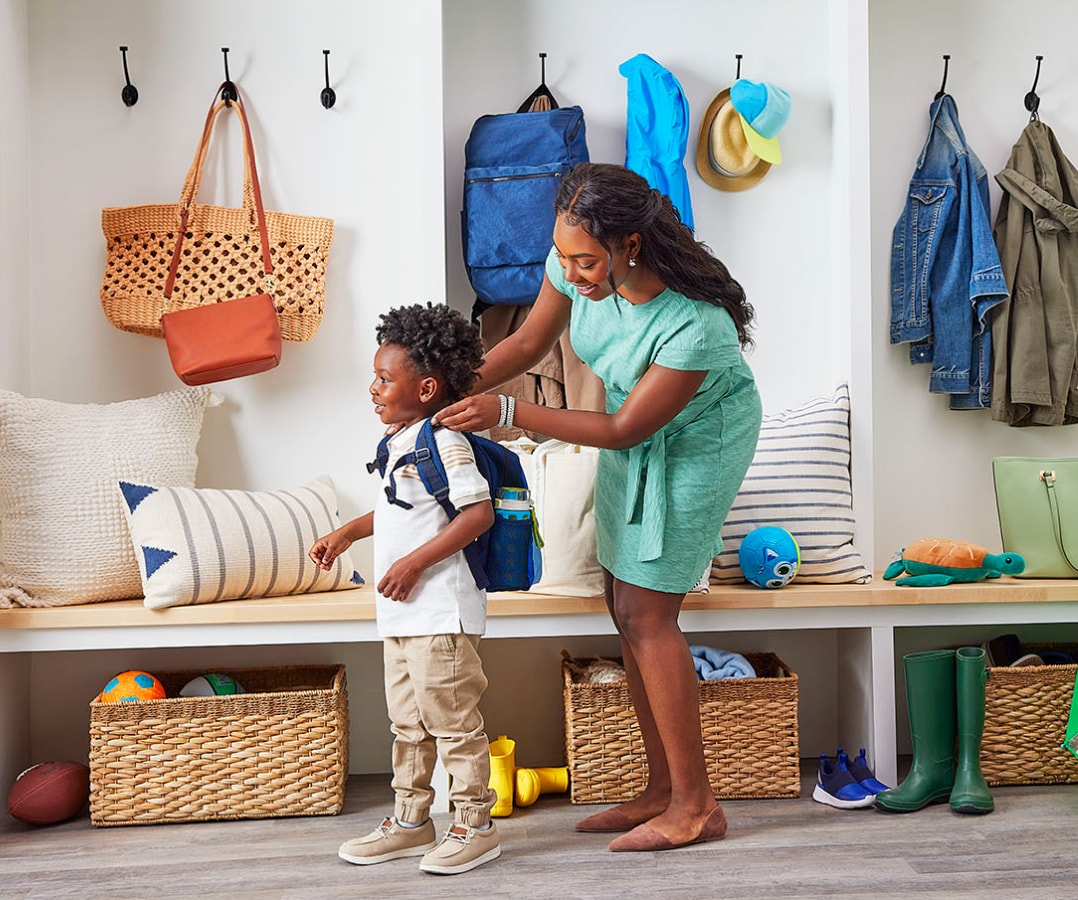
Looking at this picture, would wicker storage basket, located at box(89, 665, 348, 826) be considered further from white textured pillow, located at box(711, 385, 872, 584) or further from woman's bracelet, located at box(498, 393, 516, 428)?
white textured pillow, located at box(711, 385, 872, 584)

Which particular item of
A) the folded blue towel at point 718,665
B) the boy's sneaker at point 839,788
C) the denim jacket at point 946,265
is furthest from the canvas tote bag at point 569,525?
the denim jacket at point 946,265

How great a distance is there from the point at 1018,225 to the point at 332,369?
1835 millimetres

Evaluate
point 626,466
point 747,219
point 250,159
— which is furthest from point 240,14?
point 626,466

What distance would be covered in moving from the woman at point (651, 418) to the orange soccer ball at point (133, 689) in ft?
Result: 3.28

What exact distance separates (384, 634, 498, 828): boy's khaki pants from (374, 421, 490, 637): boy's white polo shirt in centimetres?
3

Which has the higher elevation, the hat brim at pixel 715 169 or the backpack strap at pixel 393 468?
the hat brim at pixel 715 169

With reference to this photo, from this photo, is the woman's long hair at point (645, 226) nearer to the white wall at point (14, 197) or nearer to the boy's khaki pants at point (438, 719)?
the boy's khaki pants at point (438, 719)

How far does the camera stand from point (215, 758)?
2322 millimetres

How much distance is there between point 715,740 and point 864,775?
1.15ft

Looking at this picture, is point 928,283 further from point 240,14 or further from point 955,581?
point 240,14

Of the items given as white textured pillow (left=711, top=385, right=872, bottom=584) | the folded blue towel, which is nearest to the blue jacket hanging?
white textured pillow (left=711, top=385, right=872, bottom=584)

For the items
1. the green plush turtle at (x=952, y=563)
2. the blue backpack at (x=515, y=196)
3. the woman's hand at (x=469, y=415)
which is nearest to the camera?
the woman's hand at (x=469, y=415)

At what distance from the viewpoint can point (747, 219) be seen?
2904mm

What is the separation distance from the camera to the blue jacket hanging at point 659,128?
271cm
